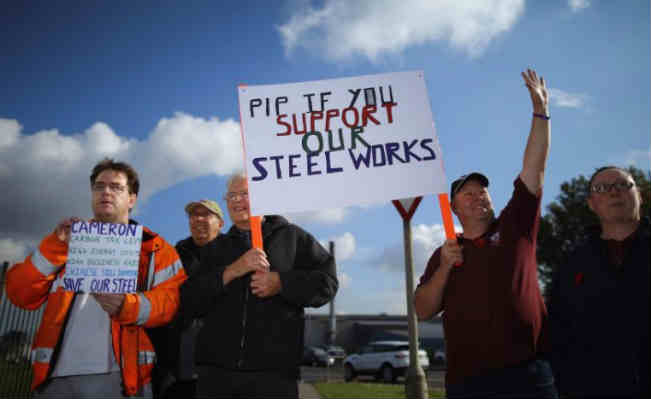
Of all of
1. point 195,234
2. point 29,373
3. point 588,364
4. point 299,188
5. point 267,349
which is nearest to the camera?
point 588,364

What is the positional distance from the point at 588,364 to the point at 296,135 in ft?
6.88

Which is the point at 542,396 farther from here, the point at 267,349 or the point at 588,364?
the point at 267,349

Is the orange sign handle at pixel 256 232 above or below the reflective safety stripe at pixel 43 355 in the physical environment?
above

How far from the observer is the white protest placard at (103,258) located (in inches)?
97.0

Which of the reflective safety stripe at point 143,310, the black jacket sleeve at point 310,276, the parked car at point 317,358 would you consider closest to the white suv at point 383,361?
the parked car at point 317,358

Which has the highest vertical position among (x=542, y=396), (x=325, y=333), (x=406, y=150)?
(x=406, y=150)

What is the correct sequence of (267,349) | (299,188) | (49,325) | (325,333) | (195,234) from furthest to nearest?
(325,333), (195,234), (299,188), (267,349), (49,325)

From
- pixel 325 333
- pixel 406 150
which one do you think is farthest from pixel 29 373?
pixel 325 333

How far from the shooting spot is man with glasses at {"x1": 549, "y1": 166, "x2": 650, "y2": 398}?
209 cm

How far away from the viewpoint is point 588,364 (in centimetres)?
216

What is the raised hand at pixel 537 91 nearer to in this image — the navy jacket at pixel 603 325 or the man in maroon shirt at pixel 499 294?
the man in maroon shirt at pixel 499 294

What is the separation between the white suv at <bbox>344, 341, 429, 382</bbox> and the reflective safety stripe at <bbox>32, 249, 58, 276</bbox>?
17.7 meters

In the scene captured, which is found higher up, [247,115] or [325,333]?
[247,115]

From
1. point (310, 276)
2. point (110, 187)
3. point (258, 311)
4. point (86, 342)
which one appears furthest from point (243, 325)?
point (110, 187)
